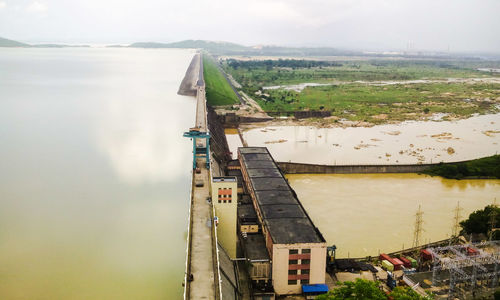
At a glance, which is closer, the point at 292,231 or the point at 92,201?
the point at 292,231

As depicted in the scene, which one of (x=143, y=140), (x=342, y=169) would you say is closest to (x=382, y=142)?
(x=342, y=169)

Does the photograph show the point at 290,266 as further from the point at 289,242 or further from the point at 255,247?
the point at 255,247

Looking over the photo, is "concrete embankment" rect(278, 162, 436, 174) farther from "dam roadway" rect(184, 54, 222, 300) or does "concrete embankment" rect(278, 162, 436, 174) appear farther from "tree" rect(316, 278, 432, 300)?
"tree" rect(316, 278, 432, 300)

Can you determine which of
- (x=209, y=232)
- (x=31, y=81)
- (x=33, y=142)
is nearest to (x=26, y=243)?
(x=209, y=232)

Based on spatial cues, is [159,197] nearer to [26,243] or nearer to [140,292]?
[26,243]

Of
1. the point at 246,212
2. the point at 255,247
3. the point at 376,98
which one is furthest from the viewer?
the point at 376,98

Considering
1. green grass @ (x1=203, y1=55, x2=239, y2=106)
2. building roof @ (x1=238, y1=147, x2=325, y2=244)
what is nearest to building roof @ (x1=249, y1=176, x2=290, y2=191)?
building roof @ (x1=238, y1=147, x2=325, y2=244)
